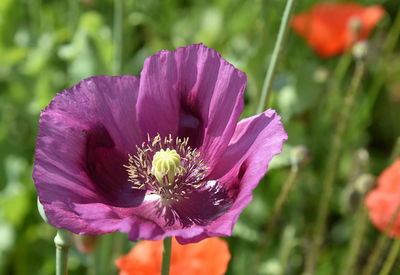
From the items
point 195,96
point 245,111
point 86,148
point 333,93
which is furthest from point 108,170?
point 333,93

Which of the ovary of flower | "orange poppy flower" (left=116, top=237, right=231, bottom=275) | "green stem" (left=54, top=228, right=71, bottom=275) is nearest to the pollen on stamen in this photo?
the ovary of flower

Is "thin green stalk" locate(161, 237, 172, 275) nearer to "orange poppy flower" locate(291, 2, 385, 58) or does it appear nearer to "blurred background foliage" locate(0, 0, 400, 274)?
"blurred background foliage" locate(0, 0, 400, 274)

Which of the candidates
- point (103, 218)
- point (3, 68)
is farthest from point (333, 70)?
point (103, 218)

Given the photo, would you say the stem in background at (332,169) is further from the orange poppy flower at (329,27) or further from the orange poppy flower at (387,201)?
the orange poppy flower at (329,27)

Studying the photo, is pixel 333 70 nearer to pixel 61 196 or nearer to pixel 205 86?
pixel 205 86

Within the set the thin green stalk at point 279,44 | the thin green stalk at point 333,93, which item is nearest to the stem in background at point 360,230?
the thin green stalk at point 279,44
